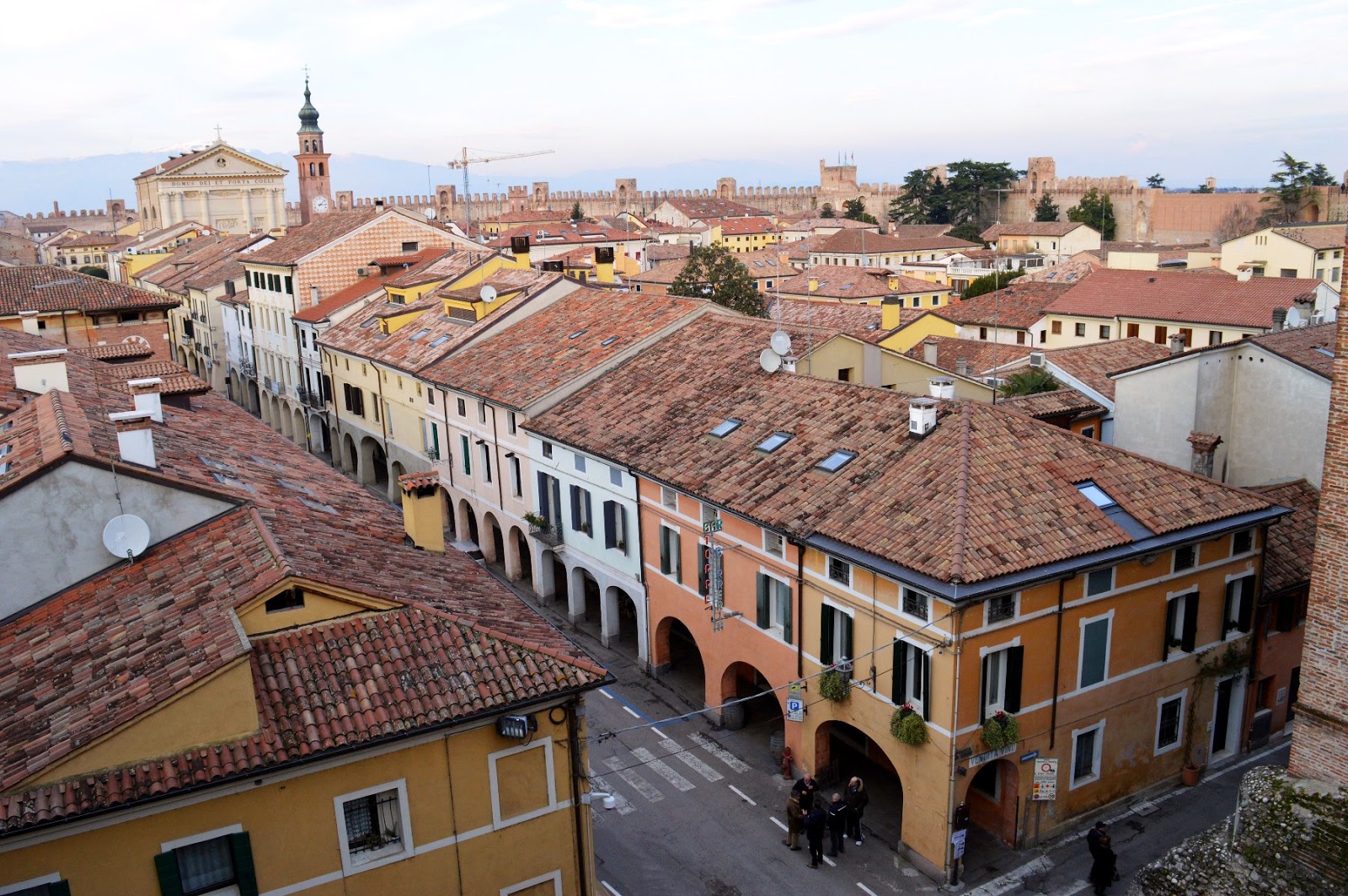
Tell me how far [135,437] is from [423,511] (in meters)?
4.45

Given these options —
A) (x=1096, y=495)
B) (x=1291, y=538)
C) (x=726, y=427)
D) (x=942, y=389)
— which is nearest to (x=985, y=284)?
(x=1291, y=538)

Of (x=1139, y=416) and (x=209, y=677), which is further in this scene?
(x=1139, y=416)

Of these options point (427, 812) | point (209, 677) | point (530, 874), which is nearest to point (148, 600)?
point (209, 677)

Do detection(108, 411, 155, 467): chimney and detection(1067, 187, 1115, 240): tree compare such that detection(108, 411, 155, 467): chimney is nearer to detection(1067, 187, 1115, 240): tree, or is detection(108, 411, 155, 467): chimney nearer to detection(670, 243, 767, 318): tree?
detection(670, 243, 767, 318): tree

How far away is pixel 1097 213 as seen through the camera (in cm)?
11550

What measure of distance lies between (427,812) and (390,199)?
375 feet

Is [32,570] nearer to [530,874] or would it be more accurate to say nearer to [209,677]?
[209,677]

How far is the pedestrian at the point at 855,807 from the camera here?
747 inches

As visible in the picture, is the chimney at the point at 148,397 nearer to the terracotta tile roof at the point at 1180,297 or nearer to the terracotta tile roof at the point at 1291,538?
the terracotta tile roof at the point at 1291,538

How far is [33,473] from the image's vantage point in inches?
545

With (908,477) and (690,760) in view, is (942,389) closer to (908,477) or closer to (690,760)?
(908,477)

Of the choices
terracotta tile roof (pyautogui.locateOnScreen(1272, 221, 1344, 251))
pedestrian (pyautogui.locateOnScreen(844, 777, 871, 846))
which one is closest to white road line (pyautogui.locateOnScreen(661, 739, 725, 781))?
pedestrian (pyautogui.locateOnScreen(844, 777, 871, 846))

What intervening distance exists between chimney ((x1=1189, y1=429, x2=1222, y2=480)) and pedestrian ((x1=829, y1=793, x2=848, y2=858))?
448 inches

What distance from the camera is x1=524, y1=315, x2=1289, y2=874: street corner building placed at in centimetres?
1744
